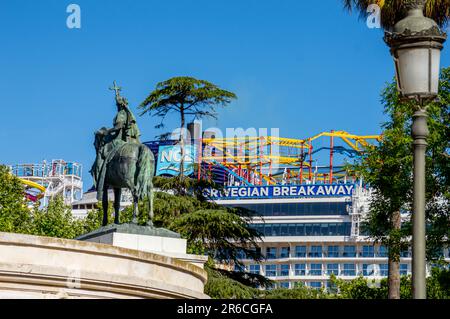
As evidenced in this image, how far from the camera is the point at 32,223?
200ft

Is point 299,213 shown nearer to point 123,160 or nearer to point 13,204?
point 13,204

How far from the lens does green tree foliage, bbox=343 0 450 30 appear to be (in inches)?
1121

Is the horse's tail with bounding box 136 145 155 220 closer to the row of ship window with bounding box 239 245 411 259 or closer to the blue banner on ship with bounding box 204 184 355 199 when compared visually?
the row of ship window with bounding box 239 245 411 259

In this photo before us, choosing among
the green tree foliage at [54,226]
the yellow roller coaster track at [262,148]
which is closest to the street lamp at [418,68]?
the green tree foliage at [54,226]

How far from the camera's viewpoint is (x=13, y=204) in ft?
195

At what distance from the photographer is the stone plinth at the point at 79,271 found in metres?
16.4

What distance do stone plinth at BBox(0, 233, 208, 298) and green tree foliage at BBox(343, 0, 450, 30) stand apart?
12492 mm

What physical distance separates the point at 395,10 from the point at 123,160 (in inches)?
394

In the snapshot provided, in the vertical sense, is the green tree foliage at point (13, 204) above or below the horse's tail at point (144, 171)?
above

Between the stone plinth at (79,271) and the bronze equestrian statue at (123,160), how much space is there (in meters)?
4.06

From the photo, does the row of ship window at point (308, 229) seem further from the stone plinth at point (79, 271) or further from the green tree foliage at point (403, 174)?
the stone plinth at point (79, 271)

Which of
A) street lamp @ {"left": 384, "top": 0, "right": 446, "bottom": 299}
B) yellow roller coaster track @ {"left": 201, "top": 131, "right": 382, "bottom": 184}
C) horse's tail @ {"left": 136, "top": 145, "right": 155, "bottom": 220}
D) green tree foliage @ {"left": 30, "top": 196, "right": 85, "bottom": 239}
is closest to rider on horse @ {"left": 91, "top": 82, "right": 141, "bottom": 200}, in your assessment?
horse's tail @ {"left": 136, "top": 145, "right": 155, "bottom": 220}

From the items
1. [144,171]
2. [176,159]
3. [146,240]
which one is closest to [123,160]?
[144,171]
